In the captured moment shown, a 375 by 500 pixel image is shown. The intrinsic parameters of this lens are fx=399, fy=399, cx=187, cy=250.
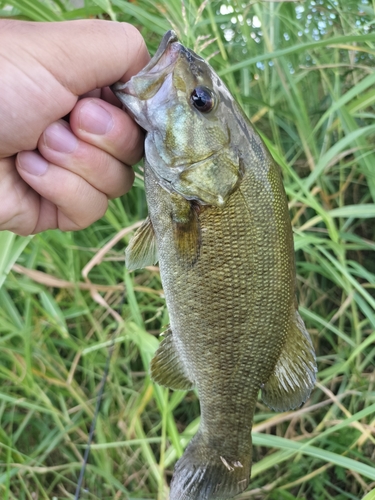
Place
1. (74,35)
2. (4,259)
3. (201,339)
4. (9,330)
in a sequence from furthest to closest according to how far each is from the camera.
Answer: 1. (9,330)
2. (4,259)
3. (201,339)
4. (74,35)

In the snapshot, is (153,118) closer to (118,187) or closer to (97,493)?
(118,187)

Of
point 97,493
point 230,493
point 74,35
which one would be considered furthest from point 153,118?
point 97,493

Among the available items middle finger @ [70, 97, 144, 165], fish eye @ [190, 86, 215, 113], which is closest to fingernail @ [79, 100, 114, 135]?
middle finger @ [70, 97, 144, 165]

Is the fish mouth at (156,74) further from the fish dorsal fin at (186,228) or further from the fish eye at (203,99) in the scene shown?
the fish dorsal fin at (186,228)

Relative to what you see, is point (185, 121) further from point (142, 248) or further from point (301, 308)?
point (301, 308)

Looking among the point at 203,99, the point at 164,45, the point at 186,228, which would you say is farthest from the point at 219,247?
the point at 164,45

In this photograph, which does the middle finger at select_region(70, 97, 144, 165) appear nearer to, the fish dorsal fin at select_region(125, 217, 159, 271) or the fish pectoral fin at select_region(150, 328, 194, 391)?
the fish dorsal fin at select_region(125, 217, 159, 271)
